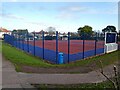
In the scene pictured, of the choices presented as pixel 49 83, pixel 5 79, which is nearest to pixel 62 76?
pixel 49 83

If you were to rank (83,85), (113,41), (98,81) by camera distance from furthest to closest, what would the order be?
(113,41)
(98,81)
(83,85)

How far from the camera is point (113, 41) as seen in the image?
2716 cm

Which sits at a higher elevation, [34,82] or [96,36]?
[96,36]

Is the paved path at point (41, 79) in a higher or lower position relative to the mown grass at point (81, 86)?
higher

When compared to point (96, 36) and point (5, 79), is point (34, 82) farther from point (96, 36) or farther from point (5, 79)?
point (96, 36)

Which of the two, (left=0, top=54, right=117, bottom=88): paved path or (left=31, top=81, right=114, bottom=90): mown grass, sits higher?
(left=0, top=54, right=117, bottom=88): paved path

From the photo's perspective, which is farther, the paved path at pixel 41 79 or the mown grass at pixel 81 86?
the paved path at pixel 41 79

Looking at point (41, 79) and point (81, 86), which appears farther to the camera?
point (41, 79)

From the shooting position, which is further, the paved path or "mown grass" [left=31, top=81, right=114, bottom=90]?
the paved path

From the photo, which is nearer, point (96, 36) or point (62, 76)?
point (62, 76)

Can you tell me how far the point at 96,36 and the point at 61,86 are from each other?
16147 mm

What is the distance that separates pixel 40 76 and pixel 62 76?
83cm

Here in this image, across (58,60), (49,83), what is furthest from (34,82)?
(58,60)

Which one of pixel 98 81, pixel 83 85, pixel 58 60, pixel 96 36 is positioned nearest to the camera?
pixel 83 85
